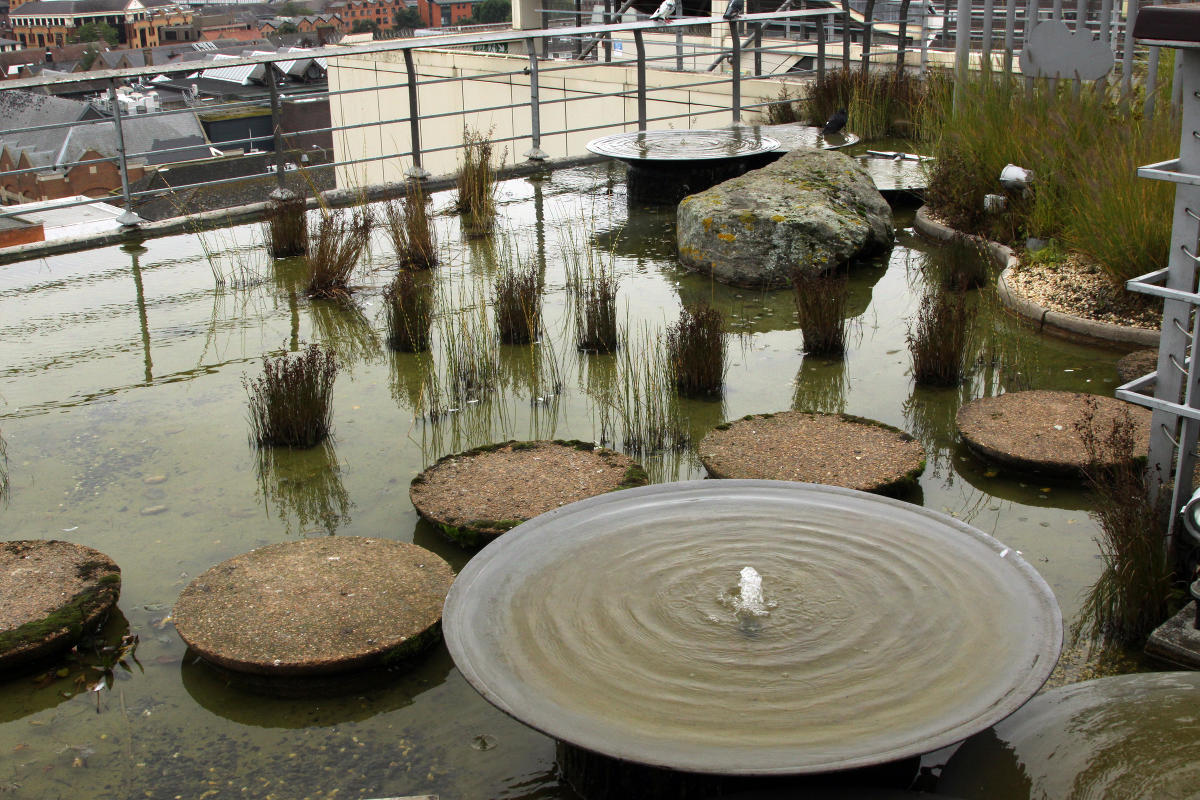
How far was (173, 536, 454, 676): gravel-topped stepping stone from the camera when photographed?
9.78ft

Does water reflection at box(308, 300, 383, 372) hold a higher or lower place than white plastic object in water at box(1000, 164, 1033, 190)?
lower

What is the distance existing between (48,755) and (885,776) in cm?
197

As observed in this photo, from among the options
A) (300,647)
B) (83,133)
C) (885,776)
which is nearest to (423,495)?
(300,647)

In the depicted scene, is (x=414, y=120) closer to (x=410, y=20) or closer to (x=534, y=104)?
(x=534, y=104)

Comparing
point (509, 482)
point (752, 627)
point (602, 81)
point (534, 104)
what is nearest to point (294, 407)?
point (509, 482)

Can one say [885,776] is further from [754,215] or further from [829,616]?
[754,215]

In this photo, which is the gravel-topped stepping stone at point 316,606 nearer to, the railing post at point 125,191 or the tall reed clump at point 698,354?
the tall reed clump at point 698,354

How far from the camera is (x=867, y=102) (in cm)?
1080

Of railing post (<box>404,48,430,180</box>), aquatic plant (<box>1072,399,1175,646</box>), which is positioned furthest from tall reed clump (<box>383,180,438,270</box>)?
aquatic plant (<box>1072,399,1175,646</box>)

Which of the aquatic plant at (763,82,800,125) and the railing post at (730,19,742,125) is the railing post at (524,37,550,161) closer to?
the railing post at (730,19,742,125)

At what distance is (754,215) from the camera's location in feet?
21.8

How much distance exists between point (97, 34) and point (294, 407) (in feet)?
312

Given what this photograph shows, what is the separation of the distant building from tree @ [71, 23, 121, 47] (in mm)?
605

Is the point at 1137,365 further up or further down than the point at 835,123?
further down
